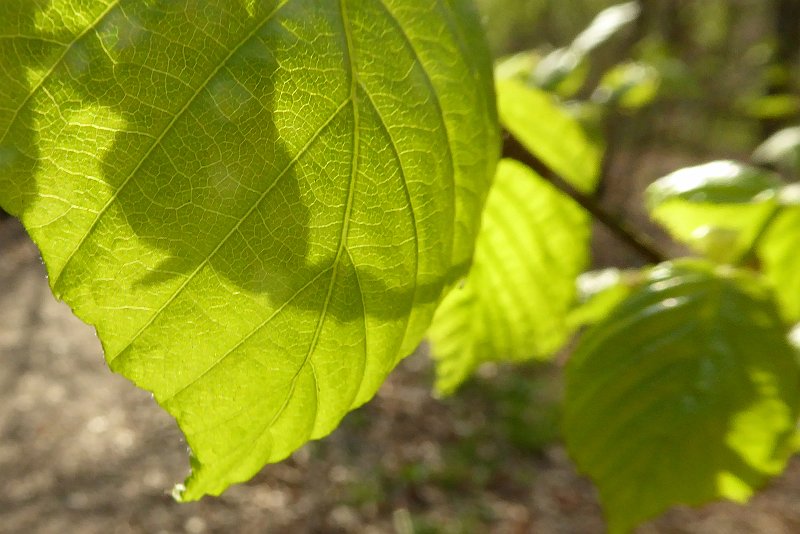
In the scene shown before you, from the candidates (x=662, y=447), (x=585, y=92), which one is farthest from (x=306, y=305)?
(x=585, y=92)

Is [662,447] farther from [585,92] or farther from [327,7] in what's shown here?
[585,92]

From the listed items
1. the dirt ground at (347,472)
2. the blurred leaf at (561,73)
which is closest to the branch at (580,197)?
the blurred leaf at (561,73)

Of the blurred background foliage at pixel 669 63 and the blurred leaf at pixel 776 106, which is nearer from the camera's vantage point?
the blurred background foliage at pixel 669 63

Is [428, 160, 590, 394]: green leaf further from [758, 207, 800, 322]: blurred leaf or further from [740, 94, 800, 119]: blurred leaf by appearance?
[740, 94, 800, 119]: blurred leaf

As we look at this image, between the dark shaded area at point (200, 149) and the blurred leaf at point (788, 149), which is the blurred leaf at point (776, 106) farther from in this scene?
the dark shaded area at point (200, 149)

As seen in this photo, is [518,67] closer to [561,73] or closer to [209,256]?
[561,73]

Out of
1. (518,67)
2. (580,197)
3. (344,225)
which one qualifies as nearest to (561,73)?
(518,67)
